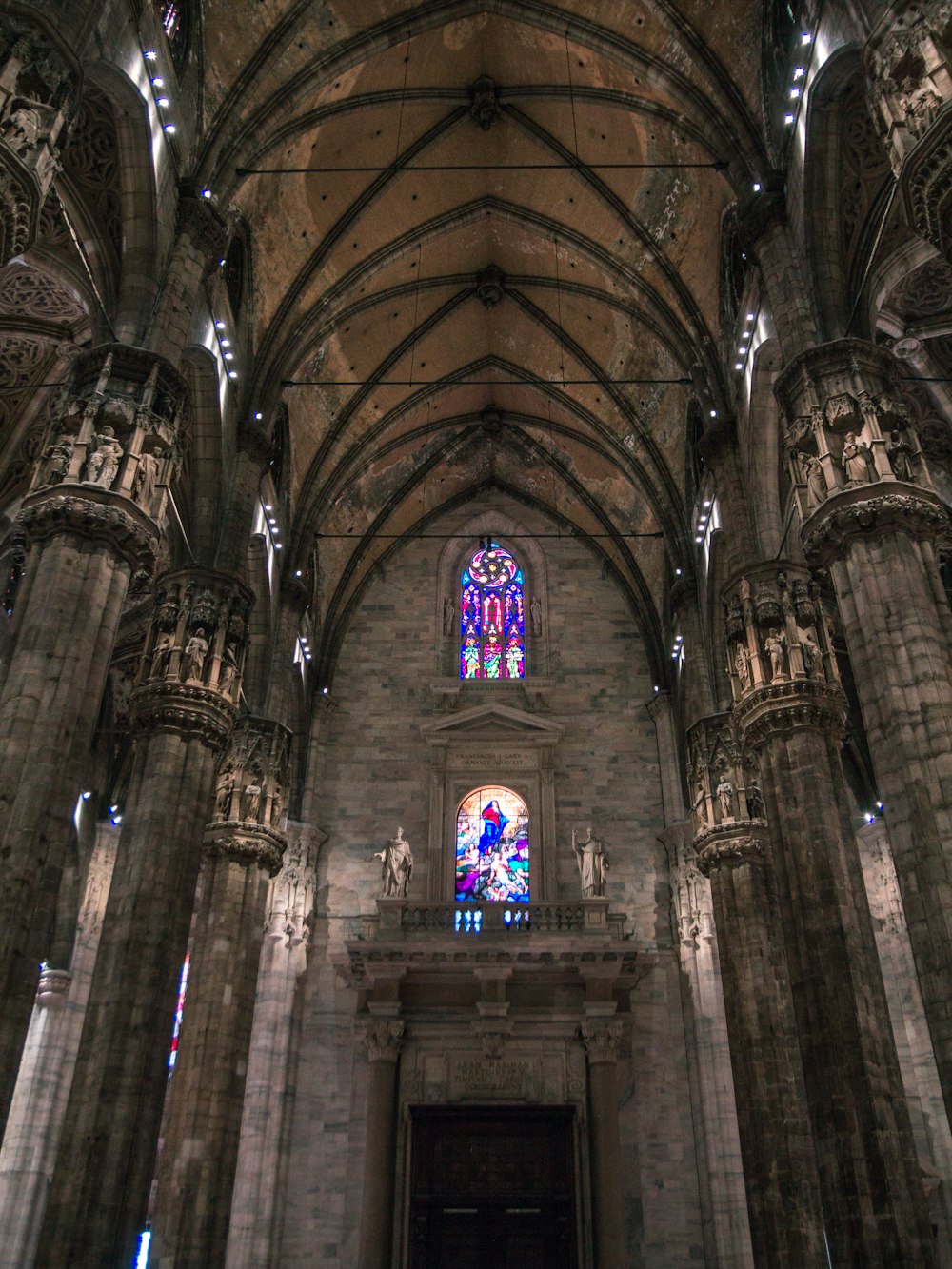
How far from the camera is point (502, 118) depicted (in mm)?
20078

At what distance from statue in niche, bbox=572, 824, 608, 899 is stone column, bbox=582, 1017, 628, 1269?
2.33 meters

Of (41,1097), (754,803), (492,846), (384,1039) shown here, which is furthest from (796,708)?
(41,1097)

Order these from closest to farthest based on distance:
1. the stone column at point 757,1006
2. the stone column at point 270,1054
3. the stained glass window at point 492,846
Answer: the stone column at point 757,1006, the stone column at point 270,1054, the stained glass window at point 492,846

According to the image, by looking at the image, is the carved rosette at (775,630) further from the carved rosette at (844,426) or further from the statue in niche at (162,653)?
the statue in niche at (162,653)

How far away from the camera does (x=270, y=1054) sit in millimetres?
20609

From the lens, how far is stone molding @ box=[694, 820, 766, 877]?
17.5m

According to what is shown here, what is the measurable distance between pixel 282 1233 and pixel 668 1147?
698cm

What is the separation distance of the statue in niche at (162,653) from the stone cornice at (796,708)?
25.2 ft

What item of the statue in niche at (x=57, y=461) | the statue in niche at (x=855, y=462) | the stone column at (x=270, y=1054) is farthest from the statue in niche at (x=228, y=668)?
the statue in niche at (x=855, y=462)

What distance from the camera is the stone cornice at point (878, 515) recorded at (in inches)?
442

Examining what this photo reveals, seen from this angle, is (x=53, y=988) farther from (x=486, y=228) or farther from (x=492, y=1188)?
(x=486, y=228)

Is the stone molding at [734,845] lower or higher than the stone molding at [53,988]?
higher

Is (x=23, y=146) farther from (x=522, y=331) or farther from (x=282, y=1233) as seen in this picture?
(x=282, y=1233)

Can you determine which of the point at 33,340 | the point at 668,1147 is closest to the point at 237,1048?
the point at 668,1147
